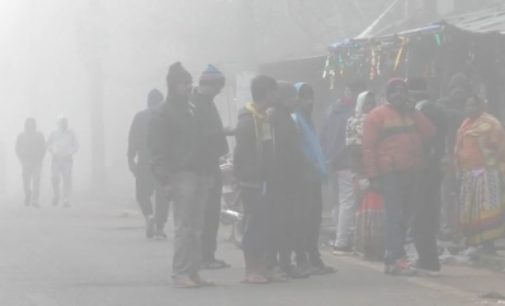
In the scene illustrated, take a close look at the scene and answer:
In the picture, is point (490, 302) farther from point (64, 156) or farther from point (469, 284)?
→ point (64, 156)

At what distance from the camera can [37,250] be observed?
15352 millimetres

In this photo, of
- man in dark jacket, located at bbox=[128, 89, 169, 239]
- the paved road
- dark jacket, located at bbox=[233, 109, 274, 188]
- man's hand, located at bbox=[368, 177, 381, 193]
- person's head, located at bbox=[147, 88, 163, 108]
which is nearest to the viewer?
the paved road

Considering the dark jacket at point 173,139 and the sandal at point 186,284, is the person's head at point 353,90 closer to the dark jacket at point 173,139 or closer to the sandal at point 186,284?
the dark jacket at point 173,139

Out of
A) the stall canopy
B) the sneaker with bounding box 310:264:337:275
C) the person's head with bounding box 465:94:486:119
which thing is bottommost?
the sneaker with bounding box 310:264:337:275

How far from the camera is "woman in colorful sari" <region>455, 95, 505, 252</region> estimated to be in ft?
46.2

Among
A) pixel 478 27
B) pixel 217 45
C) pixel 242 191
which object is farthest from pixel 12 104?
pixel 242 191

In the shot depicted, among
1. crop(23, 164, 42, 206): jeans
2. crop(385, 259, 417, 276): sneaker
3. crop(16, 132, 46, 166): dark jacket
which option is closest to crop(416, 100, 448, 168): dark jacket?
crop(385, 259, 417, 276): sneaker

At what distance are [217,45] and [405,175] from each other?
77.8 feet

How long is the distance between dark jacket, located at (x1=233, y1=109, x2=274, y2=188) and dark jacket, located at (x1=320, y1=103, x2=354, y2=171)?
2.66m

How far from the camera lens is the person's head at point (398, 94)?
41.1ft

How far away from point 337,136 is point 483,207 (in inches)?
74.2

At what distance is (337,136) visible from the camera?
1505 cm

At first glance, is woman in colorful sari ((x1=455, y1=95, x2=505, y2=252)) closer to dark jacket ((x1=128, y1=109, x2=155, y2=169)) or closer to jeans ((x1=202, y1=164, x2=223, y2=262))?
jeans ((x1=202, y1=164, x2=223, y2=262))

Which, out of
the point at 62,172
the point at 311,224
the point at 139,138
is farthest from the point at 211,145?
the point at 62,172
